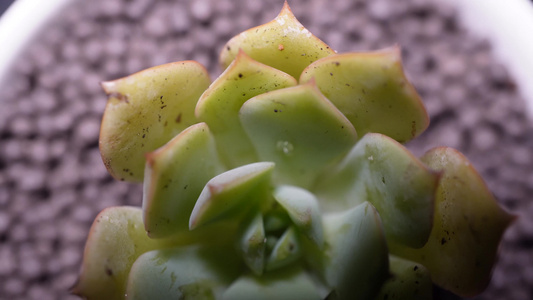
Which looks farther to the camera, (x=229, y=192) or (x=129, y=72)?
(x=129, y=72)

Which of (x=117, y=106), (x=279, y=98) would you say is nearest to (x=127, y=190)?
(x=117, y=106)

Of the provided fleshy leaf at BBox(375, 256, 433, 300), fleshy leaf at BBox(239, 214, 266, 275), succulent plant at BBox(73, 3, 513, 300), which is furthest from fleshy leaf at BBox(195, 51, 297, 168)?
fleshy leaf at BBox(375, 256, 433, 300)

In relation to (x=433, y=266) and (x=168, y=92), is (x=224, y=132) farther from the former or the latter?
(x=433, y=266)

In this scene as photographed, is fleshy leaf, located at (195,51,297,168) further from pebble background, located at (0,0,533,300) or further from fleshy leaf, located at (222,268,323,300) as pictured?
pebble background, located at (0,0,533,300)

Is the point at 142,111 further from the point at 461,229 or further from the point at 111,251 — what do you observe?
the point at 461,229

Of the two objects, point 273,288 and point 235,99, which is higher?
point 235,99

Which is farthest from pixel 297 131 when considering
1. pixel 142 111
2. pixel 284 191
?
pixel 142 111
